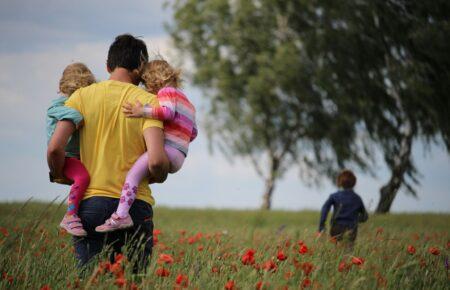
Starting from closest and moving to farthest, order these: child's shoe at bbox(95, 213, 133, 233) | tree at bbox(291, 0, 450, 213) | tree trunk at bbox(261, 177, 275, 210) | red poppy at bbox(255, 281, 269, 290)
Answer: red poppy at bbox(255, 281, 269, 290) → child's shoe at bbox(95, 213, 133, 233) → tree at bbox(291, 0, 450, 213) → tree trunk at bbox(261, 177, 275, 210)

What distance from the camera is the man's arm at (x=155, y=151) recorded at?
3598 millimetres

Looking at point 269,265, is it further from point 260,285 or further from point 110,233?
point 110,233

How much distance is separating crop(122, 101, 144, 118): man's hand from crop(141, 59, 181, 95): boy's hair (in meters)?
0.33

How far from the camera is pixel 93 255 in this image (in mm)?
3902

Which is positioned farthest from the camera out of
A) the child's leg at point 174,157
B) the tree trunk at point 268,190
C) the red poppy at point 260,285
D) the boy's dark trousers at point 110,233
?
the tree trunk at point 268,190

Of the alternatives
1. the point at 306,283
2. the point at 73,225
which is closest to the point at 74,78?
the point at 73,225

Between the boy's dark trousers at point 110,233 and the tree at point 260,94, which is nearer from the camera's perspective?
the boy's dark trousers at point 110,233

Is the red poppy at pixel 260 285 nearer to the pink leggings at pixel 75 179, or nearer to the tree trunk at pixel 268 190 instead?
the pink leggings at pixel 75 179

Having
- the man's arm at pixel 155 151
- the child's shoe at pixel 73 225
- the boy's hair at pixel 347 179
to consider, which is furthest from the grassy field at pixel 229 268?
the boy's hair at pixel 347 179

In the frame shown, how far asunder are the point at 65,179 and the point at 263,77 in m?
18.6

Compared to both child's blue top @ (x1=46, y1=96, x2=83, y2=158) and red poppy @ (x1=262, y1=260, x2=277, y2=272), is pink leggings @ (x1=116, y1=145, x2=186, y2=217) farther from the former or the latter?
red poppy @ (x1=262, y1=260, x2=277, y2=272)

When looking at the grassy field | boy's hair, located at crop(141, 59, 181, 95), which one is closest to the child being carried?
boy's hair, located at crop(141, 59, 181, 95)

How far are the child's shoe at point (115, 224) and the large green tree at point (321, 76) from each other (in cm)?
1580

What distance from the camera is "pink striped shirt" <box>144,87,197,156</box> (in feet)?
12.6
